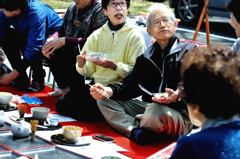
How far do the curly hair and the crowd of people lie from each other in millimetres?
95

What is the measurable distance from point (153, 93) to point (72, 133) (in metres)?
0.73

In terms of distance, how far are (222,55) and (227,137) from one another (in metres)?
0.29

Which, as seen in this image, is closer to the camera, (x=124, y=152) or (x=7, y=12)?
(x=124, y=152)

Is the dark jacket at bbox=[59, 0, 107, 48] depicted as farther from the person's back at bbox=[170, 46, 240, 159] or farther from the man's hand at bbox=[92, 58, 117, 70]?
the person's back at bbox=[170, 46, 240, 159]

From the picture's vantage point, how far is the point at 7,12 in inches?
213

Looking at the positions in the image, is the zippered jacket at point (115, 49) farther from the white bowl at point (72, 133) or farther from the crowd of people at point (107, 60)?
the white bowl at point (72, 133)

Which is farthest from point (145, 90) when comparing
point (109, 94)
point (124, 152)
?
point (124, 152)

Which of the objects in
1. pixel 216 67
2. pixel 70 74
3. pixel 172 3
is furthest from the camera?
pixel 172 3

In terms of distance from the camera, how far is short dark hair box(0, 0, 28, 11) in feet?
17.3

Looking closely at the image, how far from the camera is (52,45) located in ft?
17.0

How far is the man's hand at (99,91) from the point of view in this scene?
432cm

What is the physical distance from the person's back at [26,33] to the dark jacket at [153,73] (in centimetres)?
126

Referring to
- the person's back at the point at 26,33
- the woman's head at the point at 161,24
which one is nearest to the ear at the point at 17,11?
the person's back at the point at 26,33

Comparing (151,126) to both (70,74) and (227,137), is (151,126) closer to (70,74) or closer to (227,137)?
(70,74)
